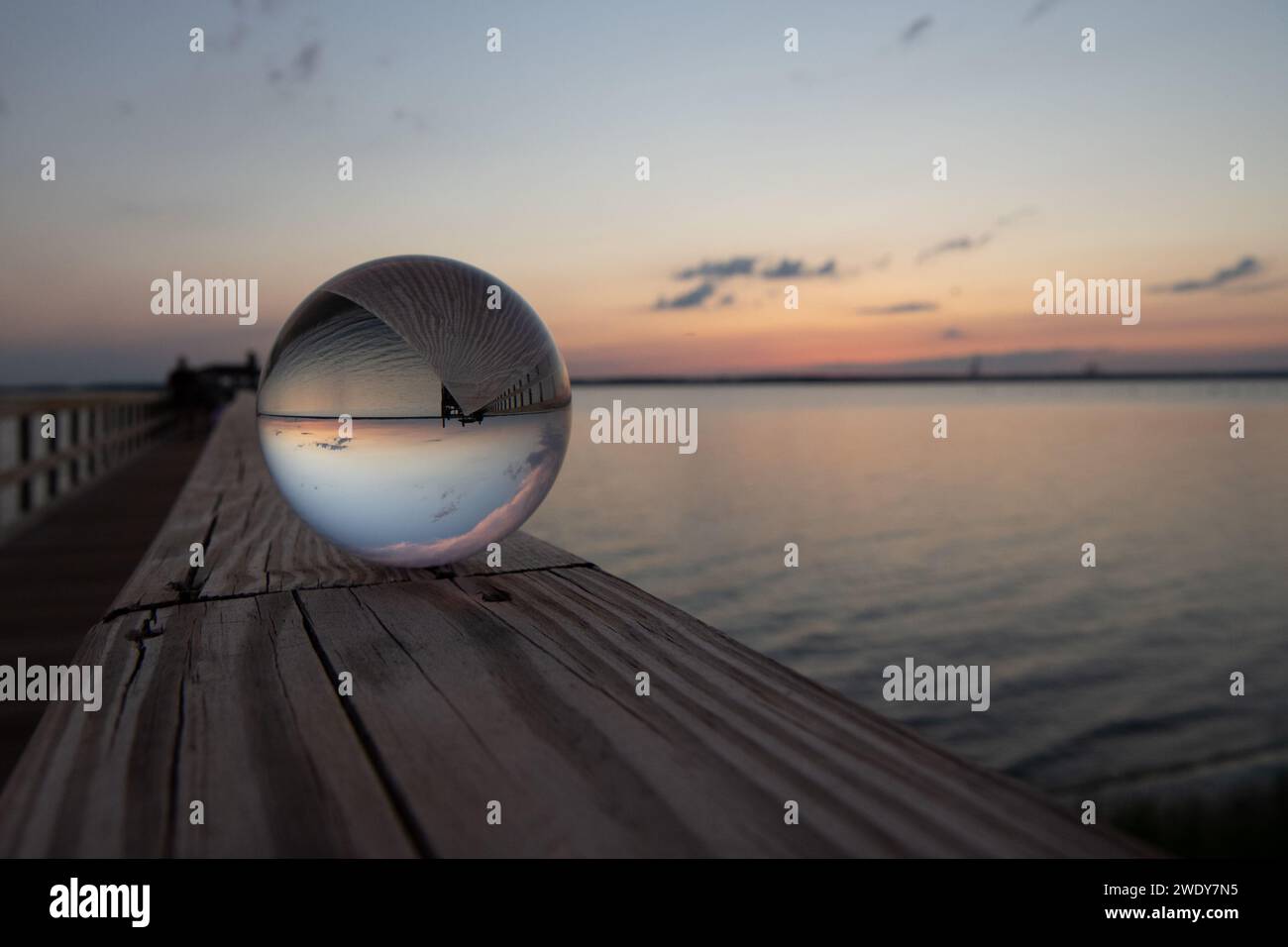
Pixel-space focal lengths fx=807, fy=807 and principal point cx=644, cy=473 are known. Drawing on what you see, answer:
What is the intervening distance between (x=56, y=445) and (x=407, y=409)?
11.2 m

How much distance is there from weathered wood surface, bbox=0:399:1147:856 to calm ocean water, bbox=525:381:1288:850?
127 cm

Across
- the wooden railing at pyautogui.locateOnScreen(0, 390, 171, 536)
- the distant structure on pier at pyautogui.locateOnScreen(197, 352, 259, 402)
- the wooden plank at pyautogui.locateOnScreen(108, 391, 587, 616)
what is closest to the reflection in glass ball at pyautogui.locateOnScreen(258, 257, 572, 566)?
the wooden plank at pyautogui.locateOnScreen(108, 391, 587, 616)

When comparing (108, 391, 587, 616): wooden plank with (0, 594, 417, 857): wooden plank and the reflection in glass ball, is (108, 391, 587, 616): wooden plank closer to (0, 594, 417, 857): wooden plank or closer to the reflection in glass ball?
the reflection in glass ball

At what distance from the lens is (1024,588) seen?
1271cm

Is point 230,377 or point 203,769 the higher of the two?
point 230,377

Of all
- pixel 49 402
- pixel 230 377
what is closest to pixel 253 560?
pixel 49 402

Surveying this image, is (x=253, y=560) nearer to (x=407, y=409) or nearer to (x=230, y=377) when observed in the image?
(x=407, y=409)

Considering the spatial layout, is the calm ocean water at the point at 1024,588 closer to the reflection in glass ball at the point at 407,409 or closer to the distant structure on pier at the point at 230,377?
the reflection in glass ball at the point at 407,409

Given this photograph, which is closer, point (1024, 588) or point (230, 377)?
point (1024, 588)

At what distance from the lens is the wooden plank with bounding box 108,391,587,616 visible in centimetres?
244

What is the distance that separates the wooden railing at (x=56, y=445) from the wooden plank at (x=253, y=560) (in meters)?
6.14

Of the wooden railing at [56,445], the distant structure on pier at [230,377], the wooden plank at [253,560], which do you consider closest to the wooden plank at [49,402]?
the wooden railing at [56,445]

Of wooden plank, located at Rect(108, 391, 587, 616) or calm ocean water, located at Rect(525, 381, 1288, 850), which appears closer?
wooden plank, located at Rect(108, 391, 587, 616)
